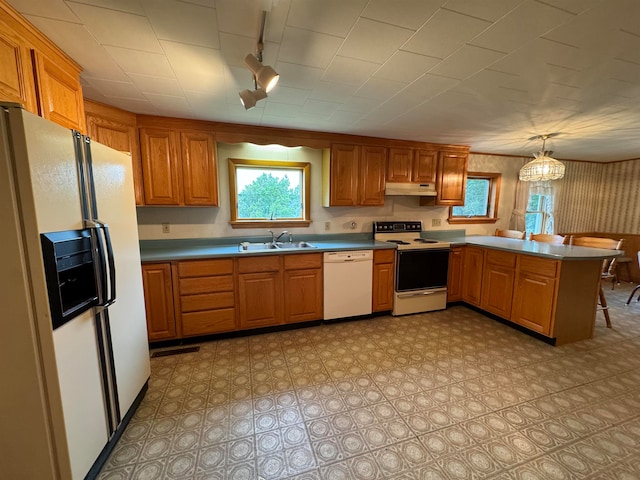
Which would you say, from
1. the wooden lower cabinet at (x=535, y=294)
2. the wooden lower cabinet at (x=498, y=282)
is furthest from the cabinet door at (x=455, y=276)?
the wooden lower cabinet at (x=535, y=294)

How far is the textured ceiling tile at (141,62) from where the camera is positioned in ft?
5.13

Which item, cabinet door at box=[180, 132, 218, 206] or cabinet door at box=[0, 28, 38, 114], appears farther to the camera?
cabinet door at box=[180, 132, 218, 206]

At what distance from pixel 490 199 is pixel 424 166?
175cm

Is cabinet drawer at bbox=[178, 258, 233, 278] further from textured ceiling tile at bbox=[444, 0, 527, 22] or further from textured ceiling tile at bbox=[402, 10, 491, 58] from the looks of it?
textured ceiling tile at bbox=[444, 0, 527, 22]

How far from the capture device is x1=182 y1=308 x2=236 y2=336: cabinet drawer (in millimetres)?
2682

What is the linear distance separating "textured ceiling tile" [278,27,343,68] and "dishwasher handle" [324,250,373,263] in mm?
1903

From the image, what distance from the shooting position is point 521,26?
1.31 m

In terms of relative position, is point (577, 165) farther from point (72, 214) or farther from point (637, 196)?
point (72, 214)

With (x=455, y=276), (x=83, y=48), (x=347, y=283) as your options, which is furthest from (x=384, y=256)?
(x=83, y=48)

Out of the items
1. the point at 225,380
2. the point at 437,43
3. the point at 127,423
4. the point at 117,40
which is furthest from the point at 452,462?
the point at 117,40

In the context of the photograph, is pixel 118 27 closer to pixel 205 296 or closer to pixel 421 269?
pixel 205 296

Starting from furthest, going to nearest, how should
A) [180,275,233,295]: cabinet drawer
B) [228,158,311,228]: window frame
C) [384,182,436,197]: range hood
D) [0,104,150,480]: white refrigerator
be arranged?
[384,182,436,197]: range hood
[228,158,311,228]: window frame
[180,275,233,295]: cabinet drawer
[0,104,150,480]: white refrigerator

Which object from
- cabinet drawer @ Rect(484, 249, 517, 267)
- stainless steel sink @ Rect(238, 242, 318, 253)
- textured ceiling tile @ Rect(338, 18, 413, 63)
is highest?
textured ceiling tile @ Rect(338, 18, 413, 63)

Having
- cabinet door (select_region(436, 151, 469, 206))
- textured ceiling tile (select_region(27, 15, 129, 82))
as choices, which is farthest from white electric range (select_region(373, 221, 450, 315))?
textured ceiling tile (select_region(27, 15, 129, 82))
